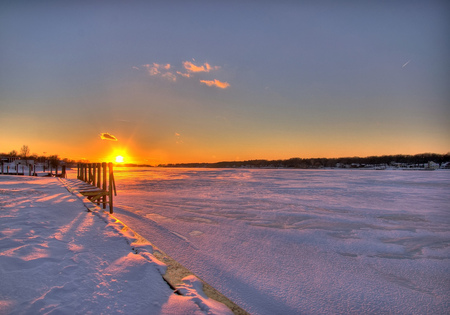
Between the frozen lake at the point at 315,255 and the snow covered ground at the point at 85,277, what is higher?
the snow covered ground at the point at 85,277

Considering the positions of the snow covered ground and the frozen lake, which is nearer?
the snow covered ground

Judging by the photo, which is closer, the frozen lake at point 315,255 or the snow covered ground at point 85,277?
the snow covered ground at point 85,277

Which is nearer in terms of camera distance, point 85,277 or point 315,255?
point 85,277

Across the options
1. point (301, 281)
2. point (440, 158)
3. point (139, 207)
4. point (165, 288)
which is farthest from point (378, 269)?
point (440, 158)

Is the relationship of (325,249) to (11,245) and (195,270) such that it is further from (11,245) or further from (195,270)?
(11,245)

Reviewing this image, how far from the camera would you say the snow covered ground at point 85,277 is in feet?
6.14

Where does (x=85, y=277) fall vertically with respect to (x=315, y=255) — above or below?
above

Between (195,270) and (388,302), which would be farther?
(195,270)

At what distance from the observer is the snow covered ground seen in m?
1.87

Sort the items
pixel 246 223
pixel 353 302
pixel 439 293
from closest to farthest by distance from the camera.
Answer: pixel 353 302 < pixel 439 293 < pixel 246 223

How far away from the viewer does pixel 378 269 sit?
394 cm

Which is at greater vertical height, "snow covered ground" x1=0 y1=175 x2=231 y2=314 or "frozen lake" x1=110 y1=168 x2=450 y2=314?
"snow covered ground" x1=0 y1=175 x2=231 y2=314

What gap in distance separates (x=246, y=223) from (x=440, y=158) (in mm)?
134395

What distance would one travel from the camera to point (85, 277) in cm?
233
